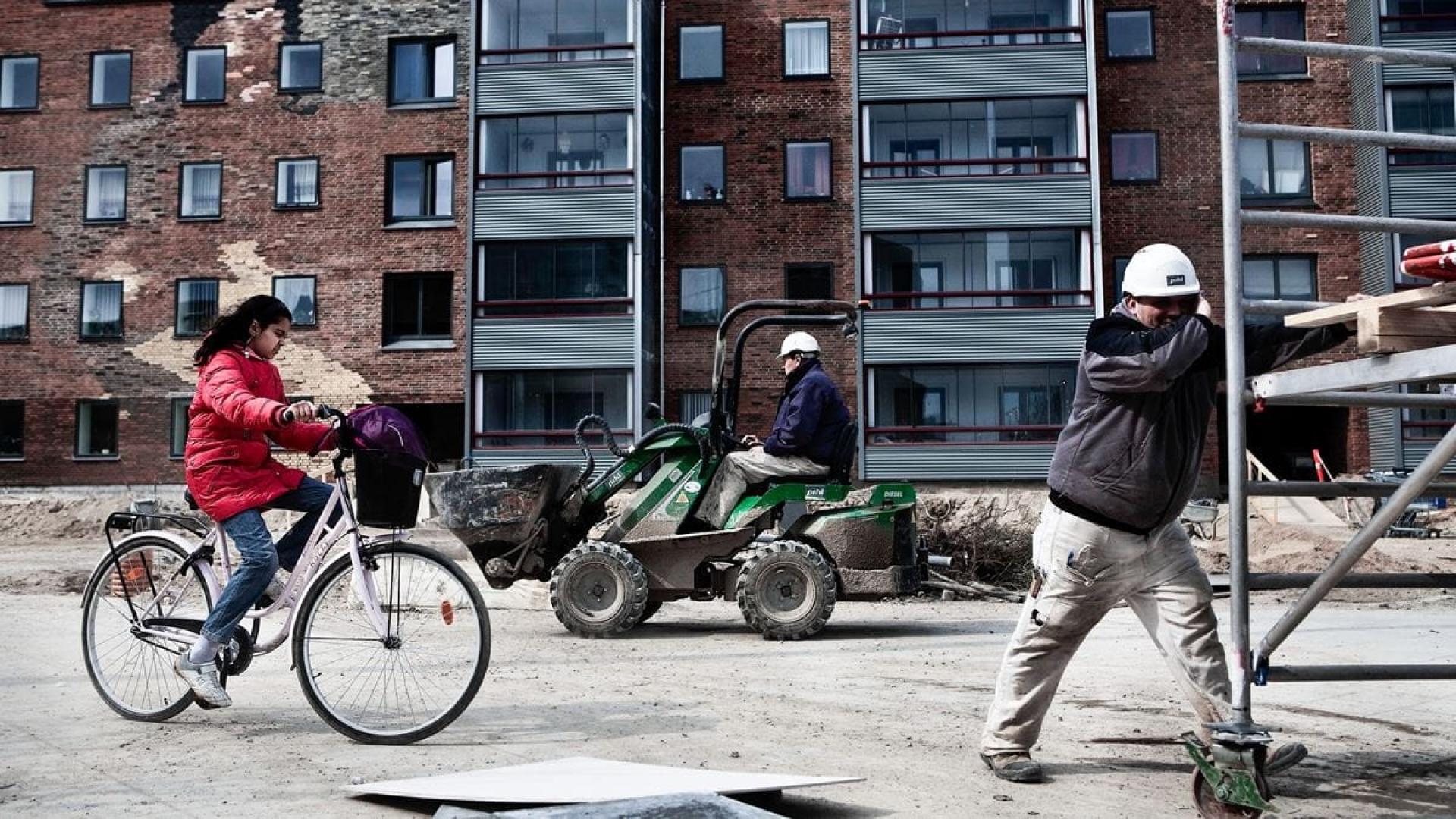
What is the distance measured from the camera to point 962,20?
34.6 m

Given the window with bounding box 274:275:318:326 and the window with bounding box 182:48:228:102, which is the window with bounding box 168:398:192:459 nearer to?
the window with bounding box 274:275:318:326

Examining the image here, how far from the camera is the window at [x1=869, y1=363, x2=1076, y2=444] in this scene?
32.2 metres

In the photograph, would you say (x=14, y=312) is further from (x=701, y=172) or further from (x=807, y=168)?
(x=807, y=168)

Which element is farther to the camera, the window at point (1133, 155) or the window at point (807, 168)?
the window at point (807, 168)

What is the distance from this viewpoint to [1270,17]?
34.0 meters

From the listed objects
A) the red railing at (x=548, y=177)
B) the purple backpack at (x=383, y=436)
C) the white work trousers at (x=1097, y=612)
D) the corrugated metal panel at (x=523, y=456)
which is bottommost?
the white work trousers at (x=1097, y=612)

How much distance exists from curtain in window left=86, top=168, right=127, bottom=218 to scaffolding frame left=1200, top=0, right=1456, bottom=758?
36.2 m

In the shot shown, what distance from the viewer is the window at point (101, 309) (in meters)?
35.8

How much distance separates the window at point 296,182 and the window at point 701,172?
9617 millimetres

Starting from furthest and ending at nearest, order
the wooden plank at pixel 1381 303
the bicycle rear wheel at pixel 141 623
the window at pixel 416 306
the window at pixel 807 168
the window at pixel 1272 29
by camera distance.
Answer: the window at pixel 416 306
the window at pixel 807 168
the window at pixel 1272 29
the bicycle rear wheel at pixel 141 623
the wooden plank at pixel 1381 303

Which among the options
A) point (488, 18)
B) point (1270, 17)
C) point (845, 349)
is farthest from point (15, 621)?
point (1270, 17)

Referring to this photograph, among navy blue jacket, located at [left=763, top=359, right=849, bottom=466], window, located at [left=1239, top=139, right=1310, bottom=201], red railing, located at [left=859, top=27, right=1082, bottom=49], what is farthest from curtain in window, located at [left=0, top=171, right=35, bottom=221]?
navy blue jacket, located at [left=763, top=359, right=849, bottom=466]

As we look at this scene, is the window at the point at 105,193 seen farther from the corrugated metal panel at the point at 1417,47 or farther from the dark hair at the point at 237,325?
the dark hair at the point at 237,325

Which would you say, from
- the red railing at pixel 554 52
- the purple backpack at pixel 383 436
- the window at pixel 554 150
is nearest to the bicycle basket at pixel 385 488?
the purple backpack at pixel 383 436
